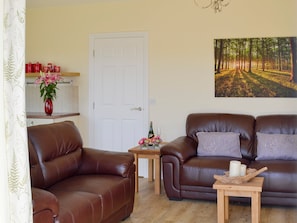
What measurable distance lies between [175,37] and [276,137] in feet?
6.66

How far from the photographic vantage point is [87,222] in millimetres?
3154

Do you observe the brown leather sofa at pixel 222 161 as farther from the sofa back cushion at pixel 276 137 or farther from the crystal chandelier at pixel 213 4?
the crystal chandelier at pixel 213 4

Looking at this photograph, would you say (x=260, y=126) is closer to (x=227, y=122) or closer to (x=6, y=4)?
(x=227, y=122)

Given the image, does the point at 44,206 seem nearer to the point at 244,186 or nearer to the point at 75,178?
the point at 75,178

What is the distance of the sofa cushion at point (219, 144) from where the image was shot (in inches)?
196

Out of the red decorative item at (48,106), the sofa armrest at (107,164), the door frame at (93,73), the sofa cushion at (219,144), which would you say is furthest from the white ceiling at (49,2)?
the sofa armrest at (107,164)

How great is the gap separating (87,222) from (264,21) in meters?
3.68

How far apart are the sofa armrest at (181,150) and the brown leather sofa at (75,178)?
82 centimetres

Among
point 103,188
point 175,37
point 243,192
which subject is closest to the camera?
point 103,188

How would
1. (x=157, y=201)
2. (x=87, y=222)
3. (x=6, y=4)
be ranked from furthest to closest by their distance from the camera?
(x=157, y=201) < (x=87, y=222) < (x=6, y=4)

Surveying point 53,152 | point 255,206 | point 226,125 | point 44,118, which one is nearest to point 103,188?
point 53,152

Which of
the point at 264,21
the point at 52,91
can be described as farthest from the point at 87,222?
the point at 264,21

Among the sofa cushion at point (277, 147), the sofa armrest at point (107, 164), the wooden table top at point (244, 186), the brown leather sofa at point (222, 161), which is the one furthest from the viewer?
the sofa cushion at point (277, 147)

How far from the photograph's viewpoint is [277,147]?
478cm
